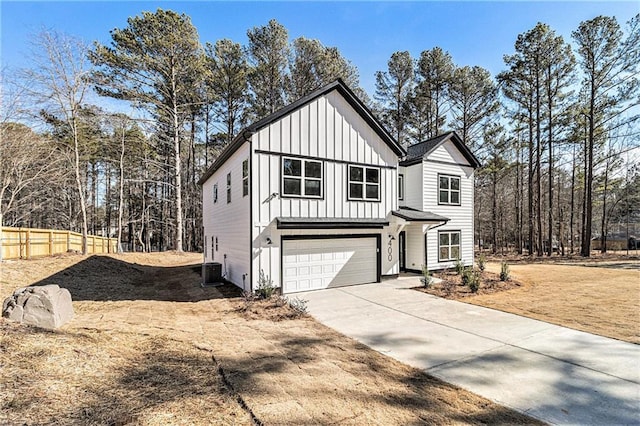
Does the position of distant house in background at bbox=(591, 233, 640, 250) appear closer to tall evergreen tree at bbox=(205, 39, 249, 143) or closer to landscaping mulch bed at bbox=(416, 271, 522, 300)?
landscaping mulch bed at bbox=(416, 271, 522, 300)

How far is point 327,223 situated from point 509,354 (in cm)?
626

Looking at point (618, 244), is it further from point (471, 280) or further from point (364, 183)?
point (364, 183)

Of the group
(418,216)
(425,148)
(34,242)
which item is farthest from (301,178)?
(34,242)

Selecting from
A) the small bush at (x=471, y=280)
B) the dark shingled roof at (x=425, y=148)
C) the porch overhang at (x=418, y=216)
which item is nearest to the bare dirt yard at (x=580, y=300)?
the small bush at (x=471, y=280)

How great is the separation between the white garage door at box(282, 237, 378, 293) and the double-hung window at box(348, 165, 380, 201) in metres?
1.65

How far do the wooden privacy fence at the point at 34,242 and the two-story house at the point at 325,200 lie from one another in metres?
8.06

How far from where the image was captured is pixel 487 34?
36.0 ft

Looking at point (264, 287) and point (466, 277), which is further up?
point (264, 287)

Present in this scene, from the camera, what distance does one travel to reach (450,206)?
1461cm

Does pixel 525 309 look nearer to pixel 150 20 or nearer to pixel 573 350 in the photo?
pixel 573 350

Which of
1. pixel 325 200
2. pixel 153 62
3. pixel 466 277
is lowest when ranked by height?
pixel 466 277

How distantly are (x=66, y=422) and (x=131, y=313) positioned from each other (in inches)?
207

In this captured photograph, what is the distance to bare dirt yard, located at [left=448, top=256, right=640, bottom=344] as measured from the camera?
6.68 meters

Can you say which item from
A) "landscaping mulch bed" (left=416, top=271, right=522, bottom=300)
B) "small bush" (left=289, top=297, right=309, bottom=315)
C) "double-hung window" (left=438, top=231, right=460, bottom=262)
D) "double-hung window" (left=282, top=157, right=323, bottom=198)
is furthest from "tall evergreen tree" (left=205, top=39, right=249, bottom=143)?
"landscaping mulch bed" (left=416, top=271, right=522, bottom=300)
